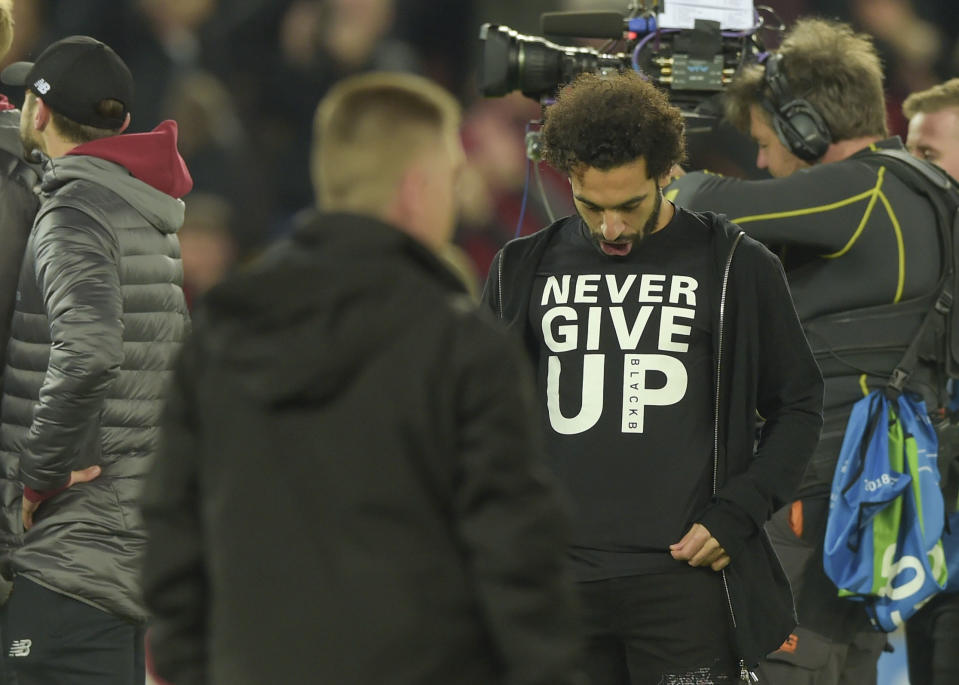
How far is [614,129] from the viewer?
187 centimetres

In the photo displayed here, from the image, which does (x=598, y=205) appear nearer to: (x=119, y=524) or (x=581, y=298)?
(x=581, y=298)

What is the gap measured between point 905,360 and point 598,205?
848 mm

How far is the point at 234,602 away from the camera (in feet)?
4.05

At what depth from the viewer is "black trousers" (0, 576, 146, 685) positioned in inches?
85.4

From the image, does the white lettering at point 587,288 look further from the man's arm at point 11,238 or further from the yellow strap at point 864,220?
the man's arm at point 11,238

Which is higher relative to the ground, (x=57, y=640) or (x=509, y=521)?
(x=509, y=521)

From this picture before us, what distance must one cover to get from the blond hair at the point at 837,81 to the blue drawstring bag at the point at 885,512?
538 millimetres

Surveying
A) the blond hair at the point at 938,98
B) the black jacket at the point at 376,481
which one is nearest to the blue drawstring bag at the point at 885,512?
the blond hair at the point at 938,98

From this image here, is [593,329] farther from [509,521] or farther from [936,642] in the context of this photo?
[936,642]

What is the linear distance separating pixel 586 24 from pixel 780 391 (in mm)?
1120

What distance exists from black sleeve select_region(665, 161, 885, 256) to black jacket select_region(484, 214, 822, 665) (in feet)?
1.68

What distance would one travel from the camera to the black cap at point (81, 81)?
230cm

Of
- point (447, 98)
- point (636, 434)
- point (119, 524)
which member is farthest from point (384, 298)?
point (119, 524)

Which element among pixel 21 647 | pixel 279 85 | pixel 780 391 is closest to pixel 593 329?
pixel 780 391
